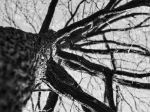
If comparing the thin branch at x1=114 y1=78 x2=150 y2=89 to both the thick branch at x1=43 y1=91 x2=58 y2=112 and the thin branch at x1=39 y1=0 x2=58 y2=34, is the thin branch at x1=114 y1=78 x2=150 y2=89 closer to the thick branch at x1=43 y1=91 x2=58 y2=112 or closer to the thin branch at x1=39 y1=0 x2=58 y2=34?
the thick branch at x1=43 y1=91 x2=58 y2=112

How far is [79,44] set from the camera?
5832mm

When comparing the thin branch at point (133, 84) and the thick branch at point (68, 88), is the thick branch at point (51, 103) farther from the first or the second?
the thin branch at point (133, 84)

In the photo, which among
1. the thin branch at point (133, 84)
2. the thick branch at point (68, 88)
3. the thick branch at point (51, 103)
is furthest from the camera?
the thick branch at point (51, 103)

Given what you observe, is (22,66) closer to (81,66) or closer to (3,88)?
(3,88)

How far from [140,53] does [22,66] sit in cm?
400

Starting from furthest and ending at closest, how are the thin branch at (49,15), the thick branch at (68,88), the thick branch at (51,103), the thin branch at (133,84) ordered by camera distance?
the thick branch at (51,103) < the thin branch at (133,84) < the thin branch at (49,15) < the thick branch at (68,88)

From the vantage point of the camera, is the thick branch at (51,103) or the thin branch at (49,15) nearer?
the thin branch at (49,15)

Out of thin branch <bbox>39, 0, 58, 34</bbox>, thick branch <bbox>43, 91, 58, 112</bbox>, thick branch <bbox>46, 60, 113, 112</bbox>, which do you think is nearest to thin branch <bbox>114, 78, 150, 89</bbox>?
thick branch <bbox>46, 60, 113, 112</bbox>

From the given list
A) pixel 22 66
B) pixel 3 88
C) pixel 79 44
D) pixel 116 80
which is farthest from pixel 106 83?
pixel 3 88

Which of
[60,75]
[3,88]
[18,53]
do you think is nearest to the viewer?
[3,88]

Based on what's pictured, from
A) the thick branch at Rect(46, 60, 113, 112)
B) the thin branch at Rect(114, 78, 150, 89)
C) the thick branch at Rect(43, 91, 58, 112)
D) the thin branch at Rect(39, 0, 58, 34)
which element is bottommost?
the thick branch at Rect(43, 91, 58, 112)

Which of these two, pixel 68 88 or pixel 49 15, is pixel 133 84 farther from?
pixel 49 15

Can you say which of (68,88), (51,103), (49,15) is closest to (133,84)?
(68,88)

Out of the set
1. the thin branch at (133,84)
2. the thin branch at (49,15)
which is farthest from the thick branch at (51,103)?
the thin branch at (49,15)
